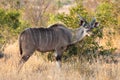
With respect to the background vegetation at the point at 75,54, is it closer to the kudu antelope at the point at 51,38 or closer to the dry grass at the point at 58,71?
the dry grass at the point at 58,71

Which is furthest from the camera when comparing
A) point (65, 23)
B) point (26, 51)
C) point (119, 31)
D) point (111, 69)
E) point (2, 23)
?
point (119, 31)

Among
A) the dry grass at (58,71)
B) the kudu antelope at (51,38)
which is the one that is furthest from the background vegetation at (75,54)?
the kudu antelope at (51,38)

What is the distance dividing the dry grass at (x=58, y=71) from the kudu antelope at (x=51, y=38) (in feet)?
0.96

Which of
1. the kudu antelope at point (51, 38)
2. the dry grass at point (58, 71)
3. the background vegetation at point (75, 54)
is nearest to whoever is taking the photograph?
the dry grass at point (58, 71)

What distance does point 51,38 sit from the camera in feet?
24.2

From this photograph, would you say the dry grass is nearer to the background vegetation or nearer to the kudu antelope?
the background vegetation

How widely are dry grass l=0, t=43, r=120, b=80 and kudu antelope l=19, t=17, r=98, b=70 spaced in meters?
0.29

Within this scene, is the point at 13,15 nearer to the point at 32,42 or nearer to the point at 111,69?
the point at 32,42

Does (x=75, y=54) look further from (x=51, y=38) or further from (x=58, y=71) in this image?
(x=58, y=71)

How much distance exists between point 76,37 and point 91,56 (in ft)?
1.74

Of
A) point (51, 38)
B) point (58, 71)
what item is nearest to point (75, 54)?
point (51, 38)

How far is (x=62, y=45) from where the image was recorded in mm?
7422

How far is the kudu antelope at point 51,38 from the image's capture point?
691 cm

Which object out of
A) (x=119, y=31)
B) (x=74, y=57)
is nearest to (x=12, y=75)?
(x=74, y=57)
